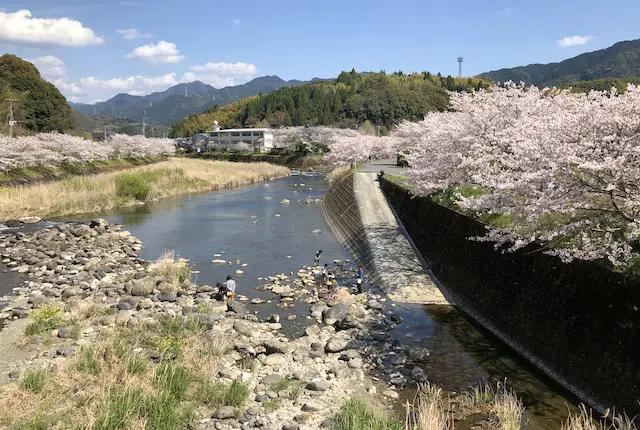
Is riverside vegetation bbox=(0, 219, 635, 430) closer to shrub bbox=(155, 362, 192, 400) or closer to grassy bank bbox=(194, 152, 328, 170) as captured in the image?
shrub bbox=(155, 362, 192, 400)

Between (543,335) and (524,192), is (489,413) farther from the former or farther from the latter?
(524,192)

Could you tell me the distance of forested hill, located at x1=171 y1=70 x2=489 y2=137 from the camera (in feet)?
433

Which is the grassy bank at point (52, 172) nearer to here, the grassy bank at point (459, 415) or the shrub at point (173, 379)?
the shrub at point (173, 379)

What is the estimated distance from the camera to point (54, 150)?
57219 mm

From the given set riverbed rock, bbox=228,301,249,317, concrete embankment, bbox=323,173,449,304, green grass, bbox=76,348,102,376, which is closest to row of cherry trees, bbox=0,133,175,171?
concrete embankment, bbox=323,173,449,304

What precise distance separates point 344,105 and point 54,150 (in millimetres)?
99086

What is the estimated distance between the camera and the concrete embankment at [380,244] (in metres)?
19.0

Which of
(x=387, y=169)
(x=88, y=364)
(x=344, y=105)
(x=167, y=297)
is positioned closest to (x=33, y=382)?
(x=88, y=364)

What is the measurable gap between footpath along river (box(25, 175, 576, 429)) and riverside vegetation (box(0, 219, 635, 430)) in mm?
559

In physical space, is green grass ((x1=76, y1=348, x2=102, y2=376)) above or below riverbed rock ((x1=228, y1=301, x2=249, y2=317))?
above

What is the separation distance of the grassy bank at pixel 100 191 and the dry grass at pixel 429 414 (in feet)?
111

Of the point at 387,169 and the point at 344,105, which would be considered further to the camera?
the point at 344,105

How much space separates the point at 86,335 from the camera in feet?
43.3

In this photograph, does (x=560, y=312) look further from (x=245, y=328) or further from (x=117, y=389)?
(x=117, y=389)
